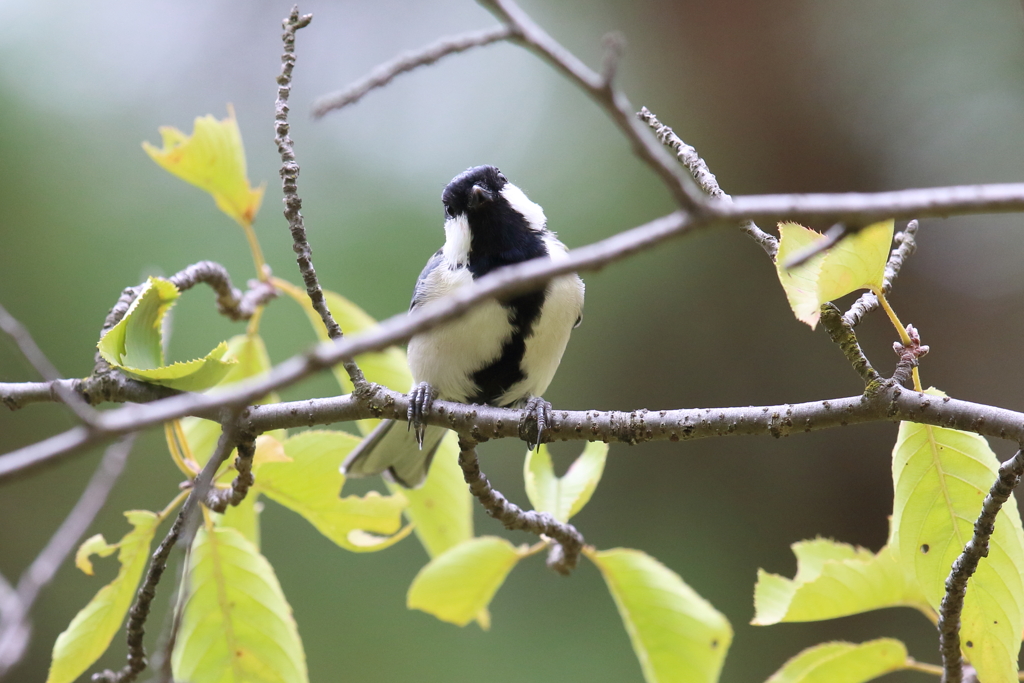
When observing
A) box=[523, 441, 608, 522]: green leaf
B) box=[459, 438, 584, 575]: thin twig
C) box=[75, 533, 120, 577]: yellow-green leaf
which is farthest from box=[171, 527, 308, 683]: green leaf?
box=[523, 441, 608, 522]: green leaf

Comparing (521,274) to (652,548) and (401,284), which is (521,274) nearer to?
(401,284)

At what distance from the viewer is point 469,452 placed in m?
1.75

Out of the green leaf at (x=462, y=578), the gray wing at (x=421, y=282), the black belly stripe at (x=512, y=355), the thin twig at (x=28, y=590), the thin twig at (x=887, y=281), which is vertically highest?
the gray wing at (x=421, y=282)

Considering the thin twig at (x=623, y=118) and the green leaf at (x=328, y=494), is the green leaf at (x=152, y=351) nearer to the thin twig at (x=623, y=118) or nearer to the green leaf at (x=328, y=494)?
the green leaf at (x=328, y=494)

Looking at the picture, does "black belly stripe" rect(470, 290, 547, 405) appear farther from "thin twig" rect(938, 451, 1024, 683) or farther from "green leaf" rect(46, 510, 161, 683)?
"thin twig" rect(938, 451, 1024, 683)

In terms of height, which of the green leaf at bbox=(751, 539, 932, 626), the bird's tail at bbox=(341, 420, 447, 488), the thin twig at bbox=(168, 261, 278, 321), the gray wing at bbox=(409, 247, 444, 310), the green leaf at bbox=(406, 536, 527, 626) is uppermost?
the gray wing at bbox=(409, 247, 444, 310)

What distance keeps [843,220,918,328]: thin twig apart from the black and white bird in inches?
39.0

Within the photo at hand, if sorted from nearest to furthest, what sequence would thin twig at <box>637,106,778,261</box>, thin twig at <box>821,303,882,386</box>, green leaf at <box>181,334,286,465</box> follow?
thin twig at <box>821,303,882,386</box> < thin twig at <box>637,106,778,261</box> < green leaf at <box>181,334,286,465</box>

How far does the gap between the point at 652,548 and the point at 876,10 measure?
2813 millimetres

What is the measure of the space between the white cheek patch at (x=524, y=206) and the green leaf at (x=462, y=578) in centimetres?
112

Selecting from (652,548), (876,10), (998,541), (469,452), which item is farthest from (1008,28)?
(469,452)

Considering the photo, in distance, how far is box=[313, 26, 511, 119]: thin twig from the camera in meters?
0.97

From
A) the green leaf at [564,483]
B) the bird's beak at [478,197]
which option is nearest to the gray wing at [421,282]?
the bird's beak at [478,197]

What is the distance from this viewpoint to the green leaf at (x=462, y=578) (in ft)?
6.23
